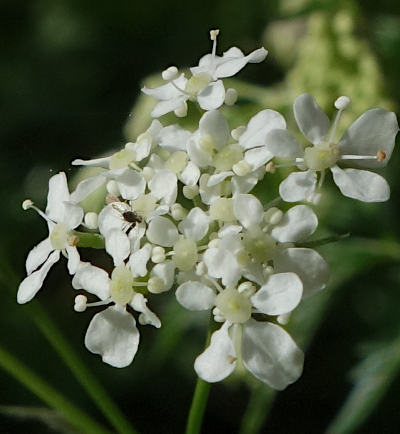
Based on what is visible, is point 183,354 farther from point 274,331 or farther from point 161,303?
point 274,331

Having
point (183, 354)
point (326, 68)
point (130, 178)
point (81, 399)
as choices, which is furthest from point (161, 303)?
point (130, 178)

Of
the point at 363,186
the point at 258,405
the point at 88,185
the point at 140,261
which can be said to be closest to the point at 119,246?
the point at 140,261

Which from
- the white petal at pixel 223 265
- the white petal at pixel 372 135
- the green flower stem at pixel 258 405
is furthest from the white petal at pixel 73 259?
the green flower stem at pixel 258 405

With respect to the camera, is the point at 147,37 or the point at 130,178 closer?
the point at 130,178

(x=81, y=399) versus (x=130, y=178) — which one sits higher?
(x=130, y=178)

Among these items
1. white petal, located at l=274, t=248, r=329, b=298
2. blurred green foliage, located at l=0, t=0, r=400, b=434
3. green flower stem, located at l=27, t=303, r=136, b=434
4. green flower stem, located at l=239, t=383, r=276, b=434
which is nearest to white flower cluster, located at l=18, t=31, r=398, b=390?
white petal, located at l=274, t=248, r=329, b=298

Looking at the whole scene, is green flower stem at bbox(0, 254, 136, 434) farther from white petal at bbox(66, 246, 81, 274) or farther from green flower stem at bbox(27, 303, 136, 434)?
white petal at bbox(66, 246, 81, 274)

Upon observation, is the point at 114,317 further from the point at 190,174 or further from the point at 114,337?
the point at 190,174
